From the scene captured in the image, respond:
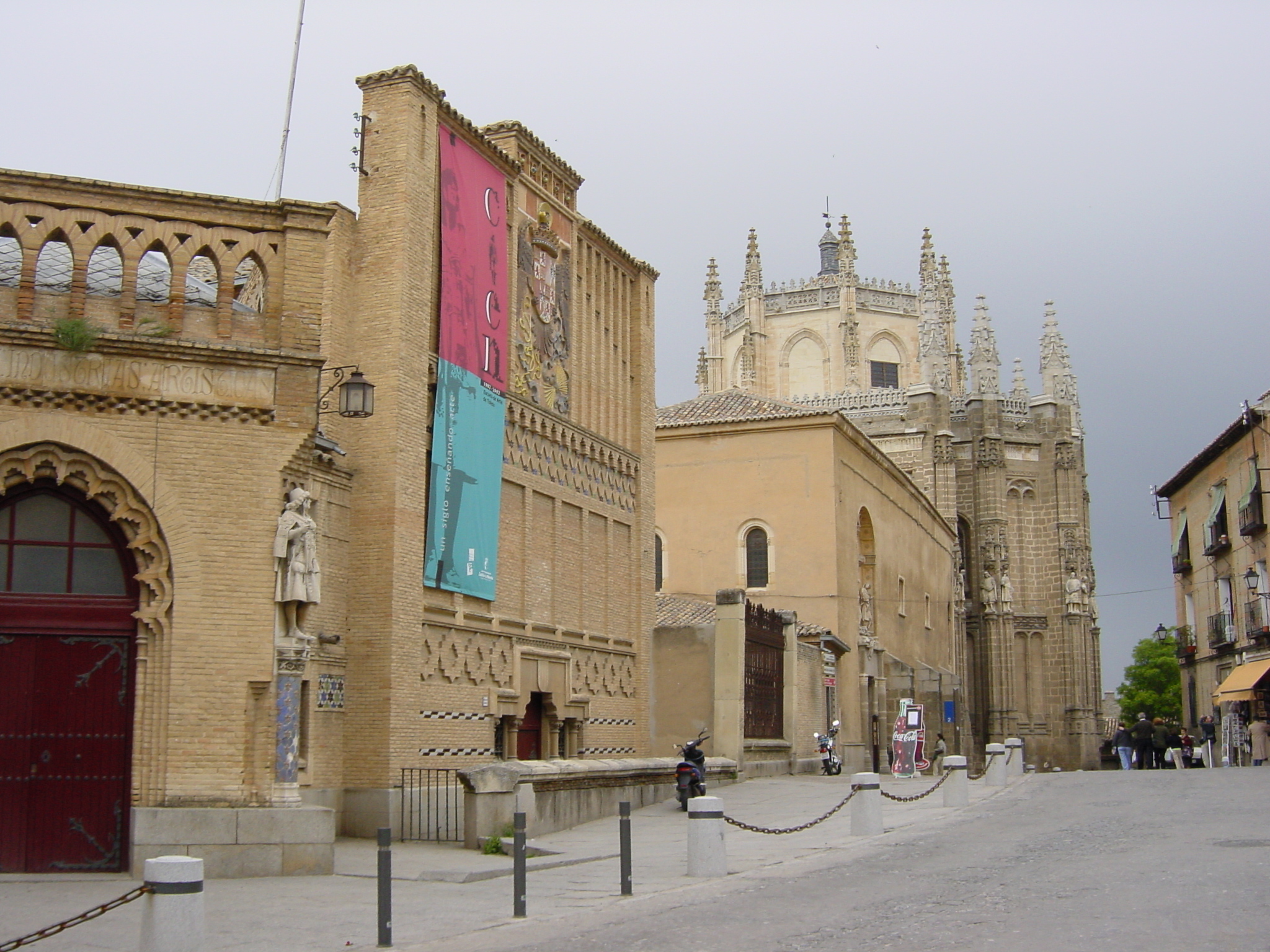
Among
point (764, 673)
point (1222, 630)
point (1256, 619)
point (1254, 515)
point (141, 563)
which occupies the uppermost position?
point (1254, 515)

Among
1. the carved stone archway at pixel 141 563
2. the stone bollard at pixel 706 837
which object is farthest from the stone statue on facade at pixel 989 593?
the carved stone archway at pixel 141 563

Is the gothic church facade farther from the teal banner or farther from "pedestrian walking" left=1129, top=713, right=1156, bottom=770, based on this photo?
the teal banner

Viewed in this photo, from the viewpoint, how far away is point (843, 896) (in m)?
11.9

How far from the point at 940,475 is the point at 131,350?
167 feet

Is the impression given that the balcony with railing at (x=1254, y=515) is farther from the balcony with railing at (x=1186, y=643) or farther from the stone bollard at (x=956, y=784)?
the stone bollard at (x=956, y=784)

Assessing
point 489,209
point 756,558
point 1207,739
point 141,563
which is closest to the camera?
point 141,563

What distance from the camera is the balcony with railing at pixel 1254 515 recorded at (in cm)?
3978

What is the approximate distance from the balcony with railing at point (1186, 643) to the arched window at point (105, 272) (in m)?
42.8

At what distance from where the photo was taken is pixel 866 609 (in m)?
37.7

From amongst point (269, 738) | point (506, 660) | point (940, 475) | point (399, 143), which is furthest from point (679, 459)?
point (940, 475)

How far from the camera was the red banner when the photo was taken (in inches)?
840

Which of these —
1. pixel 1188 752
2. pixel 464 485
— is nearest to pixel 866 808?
pixel 464 485

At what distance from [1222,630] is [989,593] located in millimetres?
22544

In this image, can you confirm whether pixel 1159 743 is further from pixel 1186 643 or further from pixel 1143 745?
pixel 1186 643
